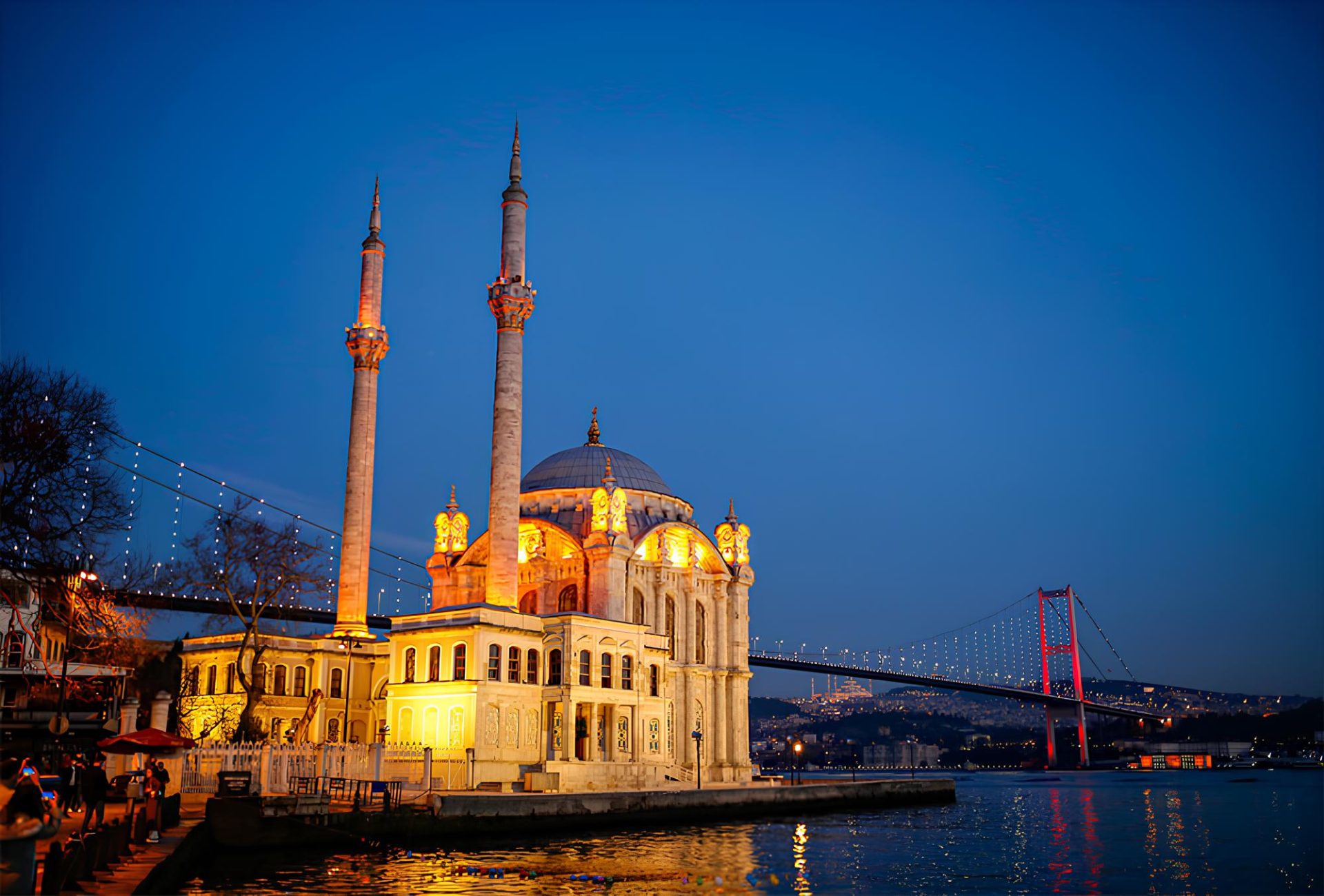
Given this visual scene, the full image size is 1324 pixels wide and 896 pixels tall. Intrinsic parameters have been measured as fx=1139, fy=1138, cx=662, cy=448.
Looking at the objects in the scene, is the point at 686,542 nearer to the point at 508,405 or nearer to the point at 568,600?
the point at 568,600

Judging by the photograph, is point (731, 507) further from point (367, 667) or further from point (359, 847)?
point (359, 847)

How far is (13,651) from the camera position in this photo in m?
42.2

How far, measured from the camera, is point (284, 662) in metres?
44.0

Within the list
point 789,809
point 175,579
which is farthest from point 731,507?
point 175,579

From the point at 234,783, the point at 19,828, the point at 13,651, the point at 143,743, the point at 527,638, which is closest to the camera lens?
the point at 19,828

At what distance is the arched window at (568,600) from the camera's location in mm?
50375

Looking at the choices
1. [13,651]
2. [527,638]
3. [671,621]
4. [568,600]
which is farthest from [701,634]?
[13,651]

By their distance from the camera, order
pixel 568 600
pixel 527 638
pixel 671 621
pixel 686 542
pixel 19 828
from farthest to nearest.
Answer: pixel 686 542, pixel 671 621, pixel 568 600, pixel 527 638, pixel 19 828

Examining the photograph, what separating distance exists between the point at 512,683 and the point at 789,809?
1311 centimetres

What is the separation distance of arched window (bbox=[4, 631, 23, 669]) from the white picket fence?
37.2 ft

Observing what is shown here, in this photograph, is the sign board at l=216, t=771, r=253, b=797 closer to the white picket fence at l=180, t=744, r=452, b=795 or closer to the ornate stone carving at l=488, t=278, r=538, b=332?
the white picket fence at l=180, t=744, r=452, b=795

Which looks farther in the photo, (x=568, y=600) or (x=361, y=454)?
(x=568, y=600)

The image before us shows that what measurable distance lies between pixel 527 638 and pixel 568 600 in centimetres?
1030

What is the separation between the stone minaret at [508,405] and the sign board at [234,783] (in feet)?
44.8
